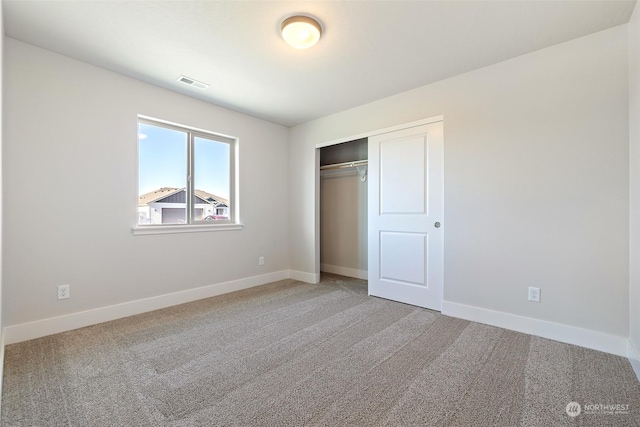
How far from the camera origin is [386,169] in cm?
339

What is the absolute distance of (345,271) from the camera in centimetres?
471

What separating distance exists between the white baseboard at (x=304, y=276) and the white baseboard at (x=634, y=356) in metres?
3.10

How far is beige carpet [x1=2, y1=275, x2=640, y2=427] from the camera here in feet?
4.73

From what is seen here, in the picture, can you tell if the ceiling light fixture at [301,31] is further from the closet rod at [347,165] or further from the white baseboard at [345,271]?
the white baseboard at [345,271]

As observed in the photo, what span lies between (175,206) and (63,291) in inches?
50.0

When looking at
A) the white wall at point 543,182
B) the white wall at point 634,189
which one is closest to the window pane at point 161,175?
the white wall at point 543,182

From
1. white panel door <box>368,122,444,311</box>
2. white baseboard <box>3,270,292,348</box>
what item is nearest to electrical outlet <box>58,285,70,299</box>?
white baseboard <box>3,270,292,348</box>

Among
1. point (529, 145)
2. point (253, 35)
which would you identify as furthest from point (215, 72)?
point (529, 145)

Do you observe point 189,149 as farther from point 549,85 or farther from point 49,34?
point 549,85

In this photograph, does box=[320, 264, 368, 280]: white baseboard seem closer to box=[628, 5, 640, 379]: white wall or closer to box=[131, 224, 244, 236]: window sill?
box=[131, 224, 244, 236]: window sill

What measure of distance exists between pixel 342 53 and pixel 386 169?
1.41 m

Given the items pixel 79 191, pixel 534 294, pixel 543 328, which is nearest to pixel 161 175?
pixel 79 191

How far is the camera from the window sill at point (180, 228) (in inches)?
115

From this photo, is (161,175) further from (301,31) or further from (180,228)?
A: (301,31)
